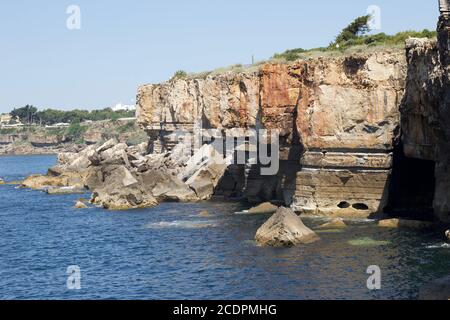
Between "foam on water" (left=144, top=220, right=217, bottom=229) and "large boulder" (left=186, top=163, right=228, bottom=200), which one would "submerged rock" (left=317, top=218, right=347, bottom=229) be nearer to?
"foam on water" (left=144, top=220, right=217, bottom=229)

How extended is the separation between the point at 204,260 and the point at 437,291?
1722 cm

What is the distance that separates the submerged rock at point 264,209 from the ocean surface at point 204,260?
1417mm

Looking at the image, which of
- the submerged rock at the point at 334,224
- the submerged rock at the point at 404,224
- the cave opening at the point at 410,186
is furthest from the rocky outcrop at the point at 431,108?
the submerged rock at the point at 334,224

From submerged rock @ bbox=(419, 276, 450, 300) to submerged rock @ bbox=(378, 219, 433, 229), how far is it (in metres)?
20.6

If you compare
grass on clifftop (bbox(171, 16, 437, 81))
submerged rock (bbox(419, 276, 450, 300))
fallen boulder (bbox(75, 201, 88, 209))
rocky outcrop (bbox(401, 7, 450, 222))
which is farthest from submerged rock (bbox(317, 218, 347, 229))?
fallen boulder (bbox(75, 201, 88, 209))

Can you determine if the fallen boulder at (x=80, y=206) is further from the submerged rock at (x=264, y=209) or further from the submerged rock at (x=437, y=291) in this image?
the submerged rock at (x=437, y=291)

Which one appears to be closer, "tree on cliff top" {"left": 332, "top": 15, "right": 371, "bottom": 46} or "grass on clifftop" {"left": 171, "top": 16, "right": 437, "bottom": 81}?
"grass on clifftop" {"left": 171, "top": 16, "right": 437, "bottom": 81}

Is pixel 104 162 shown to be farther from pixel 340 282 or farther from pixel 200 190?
pixel 340 282

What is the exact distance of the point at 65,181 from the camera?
9212 centimetres

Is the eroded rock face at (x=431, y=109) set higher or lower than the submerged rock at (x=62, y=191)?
higher

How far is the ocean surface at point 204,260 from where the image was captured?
31.4 meters

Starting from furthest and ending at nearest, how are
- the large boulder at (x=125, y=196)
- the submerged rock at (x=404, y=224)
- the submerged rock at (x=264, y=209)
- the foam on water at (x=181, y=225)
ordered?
the large boulder at (x=125, y=196) < the submerged rock at (x=264, y=209) < the foam on water at (x=181, y=225) < the submerged rock at (x=404, y=224)

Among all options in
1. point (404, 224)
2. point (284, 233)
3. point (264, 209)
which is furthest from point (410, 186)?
point (284, 233)

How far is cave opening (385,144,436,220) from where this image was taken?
167 ft
